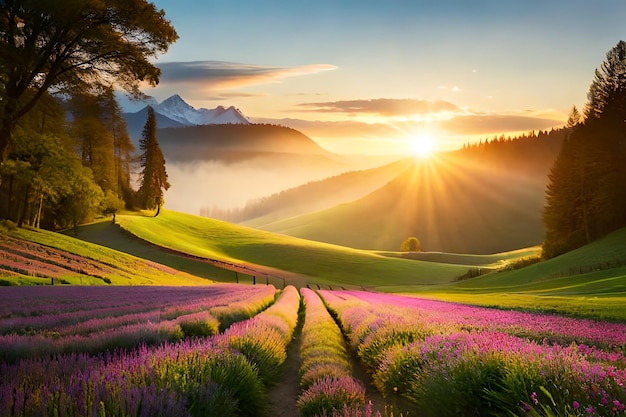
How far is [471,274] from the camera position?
237 ft

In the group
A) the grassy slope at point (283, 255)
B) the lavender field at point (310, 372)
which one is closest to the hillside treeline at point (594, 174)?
the grassy slope at point (283, 255)

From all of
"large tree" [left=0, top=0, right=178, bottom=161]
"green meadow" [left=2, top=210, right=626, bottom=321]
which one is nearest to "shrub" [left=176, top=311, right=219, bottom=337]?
"green meadow" [left=2, top=210, right=626, bottom=321]

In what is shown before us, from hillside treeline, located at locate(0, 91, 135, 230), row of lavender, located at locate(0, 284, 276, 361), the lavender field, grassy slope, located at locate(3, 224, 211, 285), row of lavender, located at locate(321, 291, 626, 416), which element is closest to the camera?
the lavender field

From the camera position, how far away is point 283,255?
8781cm

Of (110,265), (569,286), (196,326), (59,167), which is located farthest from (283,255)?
(196,326)

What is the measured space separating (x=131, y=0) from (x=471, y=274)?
64713 mm

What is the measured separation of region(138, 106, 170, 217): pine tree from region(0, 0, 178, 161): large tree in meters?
67.7

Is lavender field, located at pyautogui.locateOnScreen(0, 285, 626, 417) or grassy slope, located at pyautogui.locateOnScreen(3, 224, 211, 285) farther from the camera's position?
grassy slope, located at pyautogui.locateOnScreen(3, 224, 211, 285)

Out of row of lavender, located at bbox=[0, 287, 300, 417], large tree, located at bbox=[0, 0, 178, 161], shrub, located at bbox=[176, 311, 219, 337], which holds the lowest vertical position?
shrub, located at bbox=[176, 311, 219, 337]

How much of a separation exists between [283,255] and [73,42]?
67.7 metres

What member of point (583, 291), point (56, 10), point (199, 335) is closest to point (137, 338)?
point (199, 335)

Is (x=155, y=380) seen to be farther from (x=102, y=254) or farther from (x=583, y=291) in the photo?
(x=102, y=254)

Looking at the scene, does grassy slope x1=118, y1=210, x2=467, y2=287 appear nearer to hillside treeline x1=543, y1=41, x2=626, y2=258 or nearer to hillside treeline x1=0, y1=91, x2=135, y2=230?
hillside treeline x1=0, y1=91, x2=135, y2=230

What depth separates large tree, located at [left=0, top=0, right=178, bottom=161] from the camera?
21.8 m
